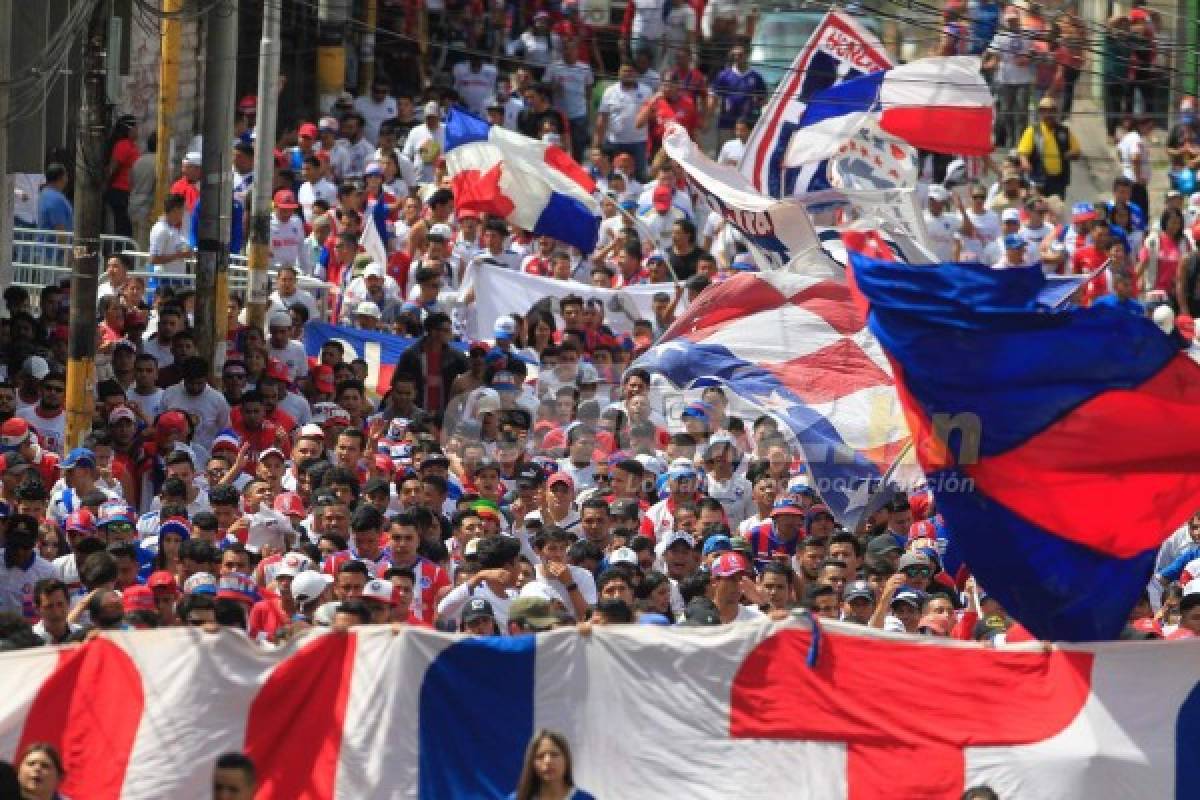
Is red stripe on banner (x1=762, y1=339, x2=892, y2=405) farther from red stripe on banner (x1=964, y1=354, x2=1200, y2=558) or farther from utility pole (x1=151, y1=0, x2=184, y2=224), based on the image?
utility pole (x1=151, y1=0, x2=184, y2=224)

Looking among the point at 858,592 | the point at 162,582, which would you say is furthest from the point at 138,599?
the point at 858,592

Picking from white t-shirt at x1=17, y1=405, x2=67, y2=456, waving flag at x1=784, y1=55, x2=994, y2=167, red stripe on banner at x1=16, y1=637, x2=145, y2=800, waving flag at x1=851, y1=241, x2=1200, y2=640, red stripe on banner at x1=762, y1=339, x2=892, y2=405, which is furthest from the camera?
waving flag at x1=784, y1=55, x2=994, y2=167

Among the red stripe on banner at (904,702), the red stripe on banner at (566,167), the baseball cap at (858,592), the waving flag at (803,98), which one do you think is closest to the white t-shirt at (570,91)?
the red stripe on banner at (566,167)

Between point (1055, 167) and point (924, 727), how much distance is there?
18.0m

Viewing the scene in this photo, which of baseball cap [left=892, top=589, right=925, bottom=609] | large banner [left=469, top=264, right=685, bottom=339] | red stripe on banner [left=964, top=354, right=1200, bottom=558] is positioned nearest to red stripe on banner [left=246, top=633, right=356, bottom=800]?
red stripe on banner [left=964, top=354, right=1200, bottom=558]

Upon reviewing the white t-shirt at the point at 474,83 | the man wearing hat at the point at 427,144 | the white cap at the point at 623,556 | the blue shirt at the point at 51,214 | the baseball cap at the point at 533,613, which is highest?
the white t-shirt at the point at 474,83

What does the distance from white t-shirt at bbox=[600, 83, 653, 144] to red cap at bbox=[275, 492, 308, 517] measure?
13705mm

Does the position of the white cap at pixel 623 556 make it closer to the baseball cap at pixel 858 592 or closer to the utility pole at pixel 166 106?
the baseball cap at pixel 858 592

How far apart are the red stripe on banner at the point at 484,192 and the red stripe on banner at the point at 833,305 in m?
6.02

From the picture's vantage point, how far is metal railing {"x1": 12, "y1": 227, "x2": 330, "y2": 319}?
22.5 m

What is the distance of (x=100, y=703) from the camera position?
1142cm

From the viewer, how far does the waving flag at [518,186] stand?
2380 centimetres

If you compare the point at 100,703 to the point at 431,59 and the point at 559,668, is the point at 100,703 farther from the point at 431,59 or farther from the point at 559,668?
the point at 431,59

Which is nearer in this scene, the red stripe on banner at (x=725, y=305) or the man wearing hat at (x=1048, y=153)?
the red stripe on banner at (x=725, y=305)
